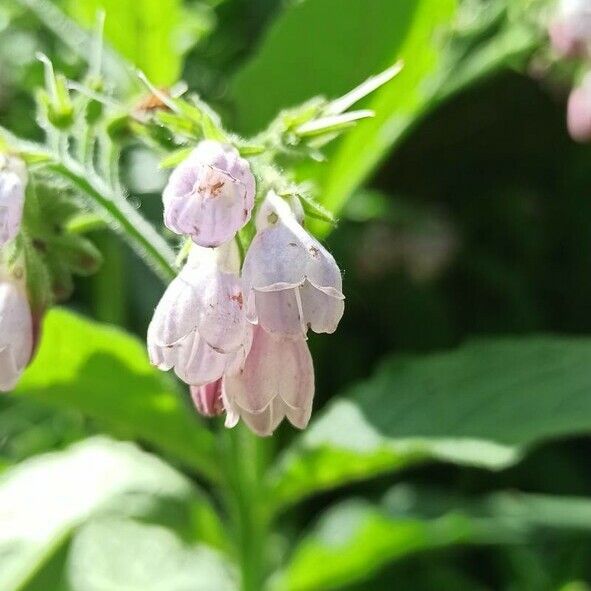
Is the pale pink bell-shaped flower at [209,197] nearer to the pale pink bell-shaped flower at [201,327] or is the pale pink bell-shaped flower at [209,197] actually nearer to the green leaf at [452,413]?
the pale pink bell-shaped flower at [201,327]

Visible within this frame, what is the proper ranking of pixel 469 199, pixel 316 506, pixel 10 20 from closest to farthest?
pixel 10 20
pixel 316 506
pixel 469 199

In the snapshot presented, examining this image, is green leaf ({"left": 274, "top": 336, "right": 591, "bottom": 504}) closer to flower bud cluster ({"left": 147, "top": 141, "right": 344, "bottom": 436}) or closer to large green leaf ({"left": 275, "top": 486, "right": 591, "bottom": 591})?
large green leaf ({"left": 275, "top": 486, "right": 591, "bottom": 591})

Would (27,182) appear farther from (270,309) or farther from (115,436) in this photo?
(115,436)

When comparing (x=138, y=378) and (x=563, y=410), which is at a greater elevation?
(x=138, y=378)

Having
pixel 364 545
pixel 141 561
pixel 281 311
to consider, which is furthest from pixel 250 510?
pixel 281 311

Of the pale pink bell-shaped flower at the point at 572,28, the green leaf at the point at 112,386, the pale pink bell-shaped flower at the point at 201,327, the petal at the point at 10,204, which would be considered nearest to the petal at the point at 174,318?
the pale pink bell-shaped flower at the point at 201,327

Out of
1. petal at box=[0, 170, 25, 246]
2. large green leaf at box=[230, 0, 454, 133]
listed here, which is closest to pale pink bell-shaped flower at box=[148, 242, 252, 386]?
petal at box=[0, 170, 25, 246]

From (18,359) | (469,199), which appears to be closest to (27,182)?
(18,359)

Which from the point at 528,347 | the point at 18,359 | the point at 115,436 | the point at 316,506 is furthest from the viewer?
the point at 316,506
